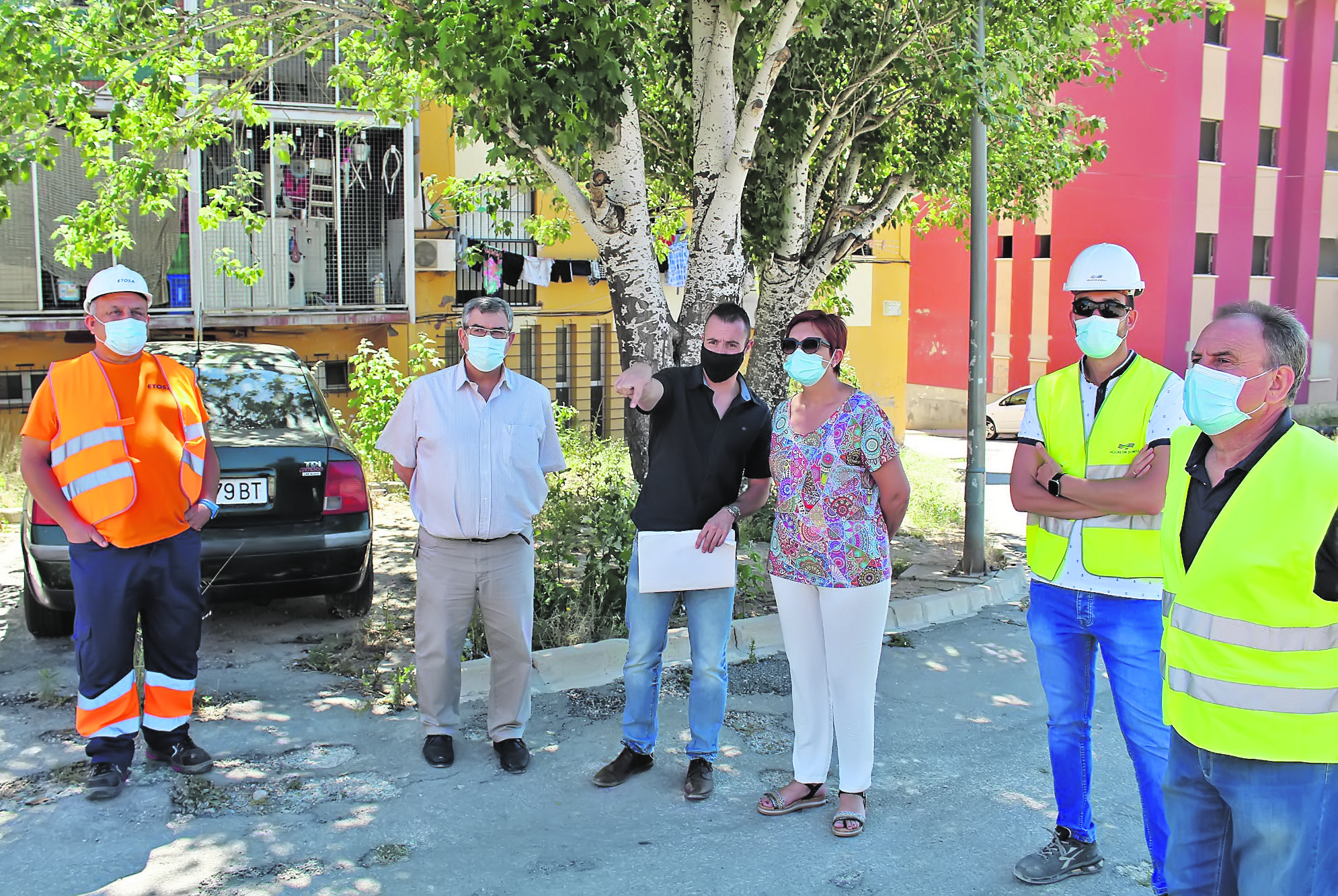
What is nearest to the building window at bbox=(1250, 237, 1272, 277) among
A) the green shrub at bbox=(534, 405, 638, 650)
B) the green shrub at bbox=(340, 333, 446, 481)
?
the green shrub at bbox=(340, 333, 446, 481)

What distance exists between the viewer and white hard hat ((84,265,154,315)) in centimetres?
473

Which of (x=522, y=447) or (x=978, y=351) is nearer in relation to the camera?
(x=522, y=447)

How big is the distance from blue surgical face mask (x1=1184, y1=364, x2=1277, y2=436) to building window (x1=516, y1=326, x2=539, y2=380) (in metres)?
16.8

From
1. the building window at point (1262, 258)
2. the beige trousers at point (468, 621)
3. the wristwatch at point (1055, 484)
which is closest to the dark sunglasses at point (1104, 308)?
the wristwatch at point (1055, 484)

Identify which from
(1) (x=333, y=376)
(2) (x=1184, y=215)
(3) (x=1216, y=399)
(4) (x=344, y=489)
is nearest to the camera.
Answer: (3) (x=1216, y=399)

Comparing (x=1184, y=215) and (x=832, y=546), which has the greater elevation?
(x=1184, y=215)

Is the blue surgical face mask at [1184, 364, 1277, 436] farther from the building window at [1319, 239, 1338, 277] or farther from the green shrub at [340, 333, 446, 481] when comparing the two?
the building window at [1319, 239, 1338, 277]

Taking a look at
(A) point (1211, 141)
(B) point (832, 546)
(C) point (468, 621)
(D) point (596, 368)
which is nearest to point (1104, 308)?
(B) point (832, 546)

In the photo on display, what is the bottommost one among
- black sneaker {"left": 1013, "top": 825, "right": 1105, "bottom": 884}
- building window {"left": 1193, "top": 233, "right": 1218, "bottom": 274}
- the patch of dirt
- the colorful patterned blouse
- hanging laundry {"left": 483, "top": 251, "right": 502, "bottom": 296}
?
the patch of dirt

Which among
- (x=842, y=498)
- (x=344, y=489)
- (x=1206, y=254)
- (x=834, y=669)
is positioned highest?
(x=1206, y=254)

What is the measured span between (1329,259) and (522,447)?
33909 millimetres

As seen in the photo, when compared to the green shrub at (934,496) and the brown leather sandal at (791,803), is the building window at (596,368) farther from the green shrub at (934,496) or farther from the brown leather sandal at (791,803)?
the brown leather sandal at (791,803)

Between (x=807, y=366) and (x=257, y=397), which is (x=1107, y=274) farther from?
(x=257, y=397)

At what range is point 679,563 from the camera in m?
4.79
